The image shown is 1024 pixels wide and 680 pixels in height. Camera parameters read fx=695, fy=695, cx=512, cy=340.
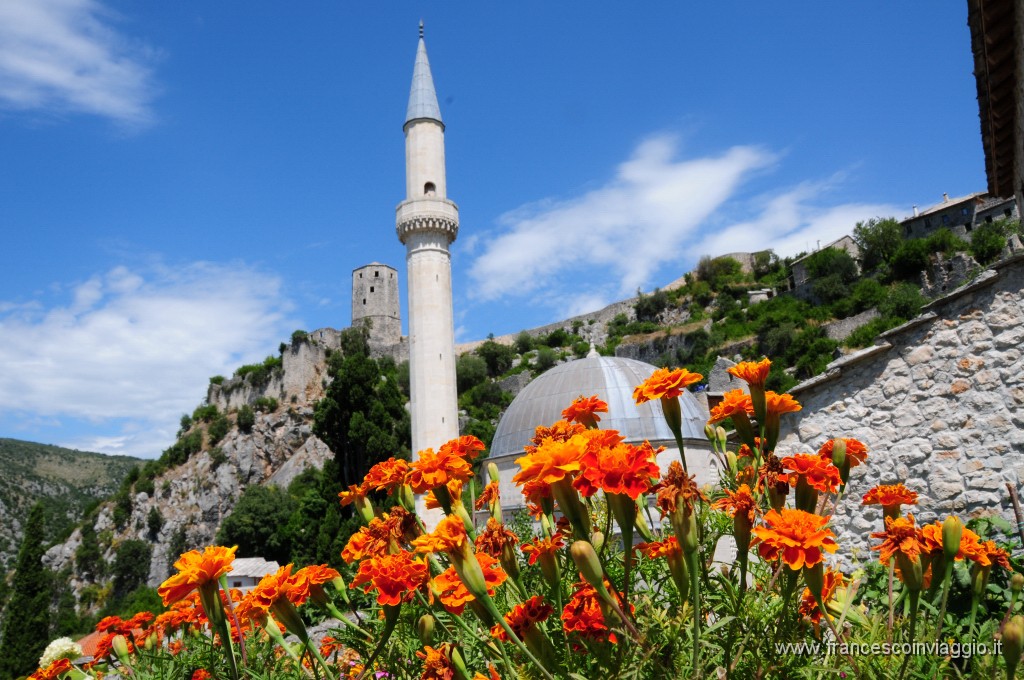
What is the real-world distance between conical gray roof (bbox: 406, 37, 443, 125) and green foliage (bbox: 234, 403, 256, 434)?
3098 cm

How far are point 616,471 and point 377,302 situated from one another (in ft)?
181

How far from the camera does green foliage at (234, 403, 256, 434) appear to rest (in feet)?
152

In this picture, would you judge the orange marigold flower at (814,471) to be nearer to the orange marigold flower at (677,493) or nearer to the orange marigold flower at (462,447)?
the orange marigold flower at (677,493)

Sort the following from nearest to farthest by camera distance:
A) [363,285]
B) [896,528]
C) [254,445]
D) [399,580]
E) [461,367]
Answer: [399,580] → [896,528] → [254,445] → [461,367] → [363,285]

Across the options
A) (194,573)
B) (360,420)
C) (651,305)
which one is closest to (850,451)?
(194,573)

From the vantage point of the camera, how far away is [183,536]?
1626 inches

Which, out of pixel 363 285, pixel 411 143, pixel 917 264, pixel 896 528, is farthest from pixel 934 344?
pixel 363 285

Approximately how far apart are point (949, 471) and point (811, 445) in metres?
0.97

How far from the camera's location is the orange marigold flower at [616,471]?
135 cm

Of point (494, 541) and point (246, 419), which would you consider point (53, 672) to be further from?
point (246, 419)

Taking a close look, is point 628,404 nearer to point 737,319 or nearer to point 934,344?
point 934,344

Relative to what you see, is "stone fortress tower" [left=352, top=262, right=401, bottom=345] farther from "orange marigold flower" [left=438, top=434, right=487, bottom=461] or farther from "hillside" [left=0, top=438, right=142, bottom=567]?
"orange marigold flower" [left=438, top=434, right=487, bottom=461]

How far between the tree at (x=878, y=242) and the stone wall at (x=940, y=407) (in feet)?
123

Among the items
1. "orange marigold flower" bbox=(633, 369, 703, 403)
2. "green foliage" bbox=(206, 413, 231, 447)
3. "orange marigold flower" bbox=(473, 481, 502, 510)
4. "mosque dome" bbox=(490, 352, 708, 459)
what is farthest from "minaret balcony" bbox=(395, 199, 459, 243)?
"green foliage" bbox=(206, 413, 231, 447)
